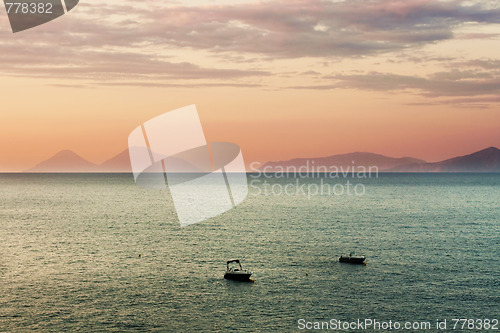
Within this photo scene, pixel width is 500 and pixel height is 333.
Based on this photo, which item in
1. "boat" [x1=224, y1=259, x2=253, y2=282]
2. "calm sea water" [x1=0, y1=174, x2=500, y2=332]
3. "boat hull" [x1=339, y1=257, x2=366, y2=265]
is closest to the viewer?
"calm sea water" [x1=0, y1=174, x2=500, y2=332]

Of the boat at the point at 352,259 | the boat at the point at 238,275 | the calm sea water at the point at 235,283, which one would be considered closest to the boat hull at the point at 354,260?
the boat at the point at 352,259

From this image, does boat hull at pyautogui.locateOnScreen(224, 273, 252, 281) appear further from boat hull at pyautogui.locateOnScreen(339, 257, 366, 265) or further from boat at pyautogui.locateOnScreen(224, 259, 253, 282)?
boat hull at pyautogui.locateOnScreen(339, 257, 366, 265)

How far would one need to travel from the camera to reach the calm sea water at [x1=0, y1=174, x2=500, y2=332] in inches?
2463

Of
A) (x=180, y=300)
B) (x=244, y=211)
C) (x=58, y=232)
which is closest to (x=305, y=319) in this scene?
(x=180, y=300)

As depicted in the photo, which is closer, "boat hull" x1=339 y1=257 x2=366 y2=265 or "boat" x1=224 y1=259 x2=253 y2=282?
"boat" x1=224 y1=259 x2=253 y2=282

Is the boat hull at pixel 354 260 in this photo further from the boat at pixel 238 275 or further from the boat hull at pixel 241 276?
the boat hull at pixel 241 276

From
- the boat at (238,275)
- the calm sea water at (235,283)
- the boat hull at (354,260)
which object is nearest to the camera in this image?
the calm sea water at (235,283)

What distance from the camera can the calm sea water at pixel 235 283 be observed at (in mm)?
62562

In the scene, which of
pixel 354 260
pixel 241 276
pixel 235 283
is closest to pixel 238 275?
pixel 241 276

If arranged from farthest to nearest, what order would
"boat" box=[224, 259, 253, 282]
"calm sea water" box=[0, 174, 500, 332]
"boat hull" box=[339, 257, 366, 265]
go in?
"boat hull" box=[339, 257, 366, 265] < "boat" box=[224, 259, 253, 282] < "calm sea water" box=[0, 174, 500, 332]

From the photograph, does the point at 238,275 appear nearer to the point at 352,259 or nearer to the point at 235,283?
the point at 235,283

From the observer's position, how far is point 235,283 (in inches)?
3027

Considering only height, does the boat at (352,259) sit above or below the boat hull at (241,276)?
below

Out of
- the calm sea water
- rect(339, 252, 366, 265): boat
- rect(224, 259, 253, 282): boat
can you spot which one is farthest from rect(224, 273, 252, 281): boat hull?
rect(339, 252, 366, 265): boat
